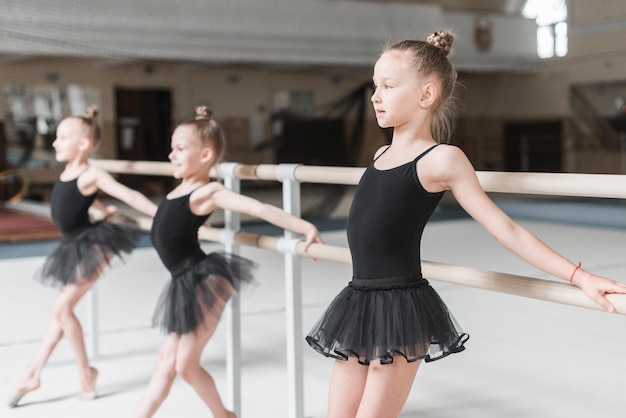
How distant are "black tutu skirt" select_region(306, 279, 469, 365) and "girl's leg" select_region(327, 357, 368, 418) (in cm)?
2

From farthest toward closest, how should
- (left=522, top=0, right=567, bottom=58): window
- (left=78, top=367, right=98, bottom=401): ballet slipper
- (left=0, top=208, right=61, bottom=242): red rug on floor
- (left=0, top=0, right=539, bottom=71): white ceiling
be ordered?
(left=522, top=0, right=567, bottom=58): window → (left=0, top=0, right=539, bottom=71): white ceiling → (left=0, top=208, right=61, bottom=242): red rug on floor → (left=78, top=367, right=98, bottom=401): ballet slipper

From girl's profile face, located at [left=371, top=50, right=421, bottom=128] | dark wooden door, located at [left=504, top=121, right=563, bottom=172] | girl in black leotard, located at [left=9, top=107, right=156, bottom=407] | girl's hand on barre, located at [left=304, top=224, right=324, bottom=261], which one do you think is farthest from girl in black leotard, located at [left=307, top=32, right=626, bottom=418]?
dark wooden door, located at [left=504, top=121, right=563, bottom=172]

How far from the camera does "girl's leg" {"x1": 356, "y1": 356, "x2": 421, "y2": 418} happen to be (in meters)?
1.29

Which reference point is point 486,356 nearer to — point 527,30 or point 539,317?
point 539,317

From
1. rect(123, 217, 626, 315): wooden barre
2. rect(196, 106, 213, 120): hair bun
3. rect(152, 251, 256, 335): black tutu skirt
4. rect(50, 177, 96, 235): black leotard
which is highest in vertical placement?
rect(196, 106, 213, 120): hair bun

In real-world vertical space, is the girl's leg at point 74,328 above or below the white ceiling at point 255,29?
below

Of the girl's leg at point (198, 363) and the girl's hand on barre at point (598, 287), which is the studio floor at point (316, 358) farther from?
the girl's hand on barre at point (598, 287)

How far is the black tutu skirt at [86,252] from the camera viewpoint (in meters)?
2.49

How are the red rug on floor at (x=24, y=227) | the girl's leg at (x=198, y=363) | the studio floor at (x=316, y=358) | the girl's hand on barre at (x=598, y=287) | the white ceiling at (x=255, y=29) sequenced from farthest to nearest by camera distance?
1. the white ceiling at (x=255, y=29)
2. the red rug on floor at (x=24, y=227)
3. the studio floor at (x=316, y=358)
4. the girl's leg at (x=198, y=363)
5. the girl's hand on barre at (x=598, y=287)

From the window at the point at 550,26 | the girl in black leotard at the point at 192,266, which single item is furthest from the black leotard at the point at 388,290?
the window at the point at 550,26

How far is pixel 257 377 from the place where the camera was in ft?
8.85

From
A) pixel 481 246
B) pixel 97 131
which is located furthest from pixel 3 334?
pixel 481 246

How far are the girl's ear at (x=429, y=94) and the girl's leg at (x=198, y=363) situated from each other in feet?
2.97

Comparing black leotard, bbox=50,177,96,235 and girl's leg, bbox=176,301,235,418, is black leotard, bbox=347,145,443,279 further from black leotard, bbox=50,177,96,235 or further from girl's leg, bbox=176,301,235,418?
black leotard, bbox=50,177,96,235
